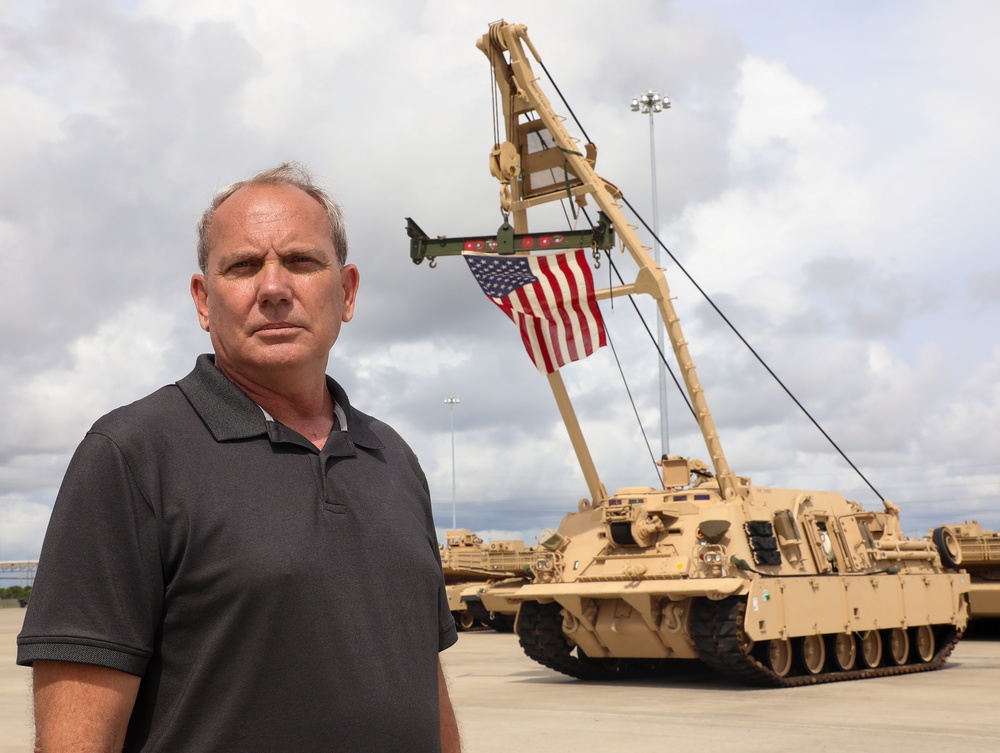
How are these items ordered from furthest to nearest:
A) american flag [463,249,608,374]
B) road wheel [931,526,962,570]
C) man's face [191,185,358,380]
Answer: road wheel [931,526,962,570] < american flag [463,249,608,374] < man's face [191,185,358,380]

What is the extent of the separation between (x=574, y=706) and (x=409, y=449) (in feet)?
34.1

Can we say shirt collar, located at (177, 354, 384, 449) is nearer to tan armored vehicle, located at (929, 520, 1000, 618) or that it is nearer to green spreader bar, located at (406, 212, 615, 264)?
green spreader bar, located at (406, 212, 615, 264)

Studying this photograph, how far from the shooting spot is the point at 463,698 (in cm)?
1337

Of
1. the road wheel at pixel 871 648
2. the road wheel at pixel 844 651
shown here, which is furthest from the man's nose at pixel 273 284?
the road wheel at pixel 871 648

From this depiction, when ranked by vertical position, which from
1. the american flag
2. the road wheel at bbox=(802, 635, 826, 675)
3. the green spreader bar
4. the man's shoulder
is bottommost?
the road wheel at bbox=(802, 635, 826, 675)

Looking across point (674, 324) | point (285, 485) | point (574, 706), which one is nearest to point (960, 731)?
point (574, 706)

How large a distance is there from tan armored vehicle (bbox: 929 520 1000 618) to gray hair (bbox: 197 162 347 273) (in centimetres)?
2179

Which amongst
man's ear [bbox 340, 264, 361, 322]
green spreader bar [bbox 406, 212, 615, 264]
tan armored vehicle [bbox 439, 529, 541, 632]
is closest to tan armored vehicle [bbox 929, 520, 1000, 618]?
tan armored vehicle [bbox 439, 529, 541, 632]

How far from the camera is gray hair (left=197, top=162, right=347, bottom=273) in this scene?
7.66 feet

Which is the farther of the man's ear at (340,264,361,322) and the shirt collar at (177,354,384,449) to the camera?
the man's ear at (340,264,361,322)

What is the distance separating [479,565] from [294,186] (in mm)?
27495

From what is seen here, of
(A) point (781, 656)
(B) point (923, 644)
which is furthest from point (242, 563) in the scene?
(B) point (923, 644)

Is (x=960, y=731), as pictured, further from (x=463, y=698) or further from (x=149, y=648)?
(x=149, y=648)

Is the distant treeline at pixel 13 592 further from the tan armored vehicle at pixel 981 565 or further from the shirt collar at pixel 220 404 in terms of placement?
the shirt collar at pixel 220 404
